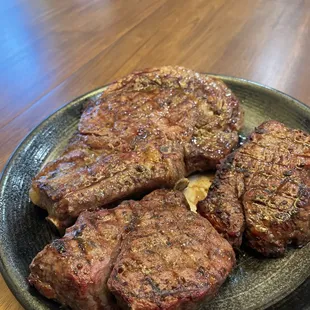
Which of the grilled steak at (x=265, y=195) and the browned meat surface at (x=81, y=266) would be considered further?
the grilled steak at (x=265, y=195)

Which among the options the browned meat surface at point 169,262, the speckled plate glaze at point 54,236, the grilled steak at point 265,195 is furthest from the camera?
the grilled steak at point 265,195

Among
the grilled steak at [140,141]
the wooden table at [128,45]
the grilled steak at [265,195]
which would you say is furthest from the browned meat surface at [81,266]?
the wooden table at [128,45]

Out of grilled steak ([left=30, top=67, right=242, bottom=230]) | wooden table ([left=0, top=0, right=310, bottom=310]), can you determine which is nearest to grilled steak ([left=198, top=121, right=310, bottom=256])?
grilled steak ([left=30, top=67, right=242, bottom=230])

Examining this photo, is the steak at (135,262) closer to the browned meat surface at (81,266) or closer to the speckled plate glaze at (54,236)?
the browned meat surface at (81,266)

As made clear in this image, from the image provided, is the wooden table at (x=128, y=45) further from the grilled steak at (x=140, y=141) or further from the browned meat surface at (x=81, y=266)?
the browned meat surface at (x=81, y=266)

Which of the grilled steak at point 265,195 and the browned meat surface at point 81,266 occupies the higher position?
the browned meat surface at point 81,266

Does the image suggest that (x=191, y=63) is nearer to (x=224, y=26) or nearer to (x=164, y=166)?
(x=224, y=26)

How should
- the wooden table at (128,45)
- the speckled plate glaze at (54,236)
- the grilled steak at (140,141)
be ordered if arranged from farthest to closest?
the wooden table at (128,45) < the grilled steak at (140,141) < the speckled plate glaze at (54,236)

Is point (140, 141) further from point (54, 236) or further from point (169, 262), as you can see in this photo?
point (169, 262)
